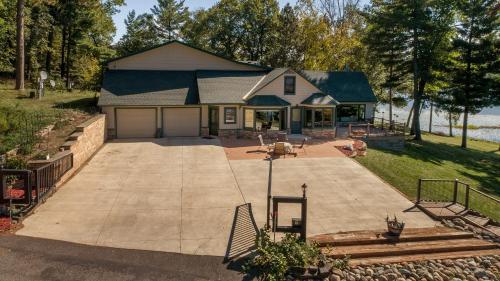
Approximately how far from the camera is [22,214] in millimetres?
12250

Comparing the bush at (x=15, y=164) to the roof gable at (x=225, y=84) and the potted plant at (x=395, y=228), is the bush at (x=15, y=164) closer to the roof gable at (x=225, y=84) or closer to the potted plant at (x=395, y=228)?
the roof gable at (x=225, y=84)

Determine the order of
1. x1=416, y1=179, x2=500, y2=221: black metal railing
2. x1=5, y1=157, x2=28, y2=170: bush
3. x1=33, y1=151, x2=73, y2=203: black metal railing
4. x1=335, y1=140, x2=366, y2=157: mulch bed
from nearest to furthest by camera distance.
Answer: x1=33, y1=151, x2=73, y2=203: black metal railing < x1=5, y1=157, x2=28, y2=170: bush < x1=416, y1=179, x2=500, y2=221: black metal railing < x1=335, y1=140, x2=366, y2=157: mulch bed

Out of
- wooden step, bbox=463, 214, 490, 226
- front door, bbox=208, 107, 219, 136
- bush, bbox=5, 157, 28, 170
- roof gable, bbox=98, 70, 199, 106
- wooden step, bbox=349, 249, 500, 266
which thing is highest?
roof gable, bbox=98, 70, 199, 106

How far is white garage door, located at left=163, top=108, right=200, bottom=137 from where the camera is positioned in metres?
27.5

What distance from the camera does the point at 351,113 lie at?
3412 centimetres

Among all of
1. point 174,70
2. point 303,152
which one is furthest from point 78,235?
point 174,70

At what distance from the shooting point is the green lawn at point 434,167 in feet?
62.2

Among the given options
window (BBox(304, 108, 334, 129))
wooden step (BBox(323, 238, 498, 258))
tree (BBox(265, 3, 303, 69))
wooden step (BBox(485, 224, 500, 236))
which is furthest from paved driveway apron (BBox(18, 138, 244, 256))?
tree (BBox(265, 3, 303, 69))

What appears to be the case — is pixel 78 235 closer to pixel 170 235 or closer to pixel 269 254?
pixel 170 235

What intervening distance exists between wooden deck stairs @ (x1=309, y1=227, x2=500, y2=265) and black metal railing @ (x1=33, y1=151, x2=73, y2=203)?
31.4 ft

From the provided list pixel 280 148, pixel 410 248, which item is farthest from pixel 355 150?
pixel 410 248

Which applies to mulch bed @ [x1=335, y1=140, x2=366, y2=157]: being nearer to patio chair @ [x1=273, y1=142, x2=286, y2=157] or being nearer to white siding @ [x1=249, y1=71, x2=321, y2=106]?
patio chair @ [x1=273, y1=142, x2=286, y2=157]


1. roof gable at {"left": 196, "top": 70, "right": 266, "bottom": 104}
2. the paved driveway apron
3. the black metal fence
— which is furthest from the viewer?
roof gable at {"left": 196, "top": 70, "right": 266, "bottom": 104}

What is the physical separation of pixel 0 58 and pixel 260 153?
108 feet
